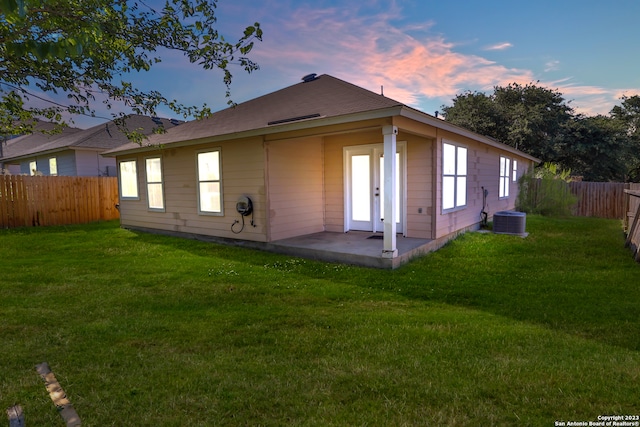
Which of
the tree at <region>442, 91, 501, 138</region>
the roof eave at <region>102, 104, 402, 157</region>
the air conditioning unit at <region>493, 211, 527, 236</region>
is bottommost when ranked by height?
the air conditioning unit at <region>493, 211, 527, 236</region>

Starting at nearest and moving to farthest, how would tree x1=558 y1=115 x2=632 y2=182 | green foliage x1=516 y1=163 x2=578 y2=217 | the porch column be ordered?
the porch column, green foliage x1=516 y1=163 x2=578 y2=217, tree x1=558 y1=115 x2=632 y2=182

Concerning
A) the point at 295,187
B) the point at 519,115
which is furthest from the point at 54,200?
the point at 519,115

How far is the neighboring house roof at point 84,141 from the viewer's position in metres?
16.9

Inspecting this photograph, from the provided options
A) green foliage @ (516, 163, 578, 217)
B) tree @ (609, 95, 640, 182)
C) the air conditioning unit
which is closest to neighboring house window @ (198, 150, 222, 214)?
the air conditioning unit

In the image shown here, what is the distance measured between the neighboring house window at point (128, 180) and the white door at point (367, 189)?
21.8ft

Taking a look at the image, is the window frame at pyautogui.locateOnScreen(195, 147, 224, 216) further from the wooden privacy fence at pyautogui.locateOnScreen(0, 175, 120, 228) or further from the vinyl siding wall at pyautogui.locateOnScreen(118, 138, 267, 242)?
the wooden privacy fence at pyautogui.locateOnScreen(0, 175, 120, 228)

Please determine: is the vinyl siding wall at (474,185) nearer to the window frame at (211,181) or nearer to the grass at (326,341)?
the grass at (326,341)

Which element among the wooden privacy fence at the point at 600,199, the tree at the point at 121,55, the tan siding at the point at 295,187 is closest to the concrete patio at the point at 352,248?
the tan siding at the point at 295,187

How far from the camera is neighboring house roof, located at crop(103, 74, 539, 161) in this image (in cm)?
604

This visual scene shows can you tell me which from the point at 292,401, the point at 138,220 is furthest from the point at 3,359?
the point at 138,220

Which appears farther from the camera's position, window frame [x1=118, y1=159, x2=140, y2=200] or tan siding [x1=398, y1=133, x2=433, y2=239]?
window frame [x1=118, y1=159, x2=140, y2=200]

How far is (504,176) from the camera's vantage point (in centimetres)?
1310

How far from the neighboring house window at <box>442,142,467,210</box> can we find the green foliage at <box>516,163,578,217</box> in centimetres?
607

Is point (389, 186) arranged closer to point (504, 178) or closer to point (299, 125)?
point (299, 125)
